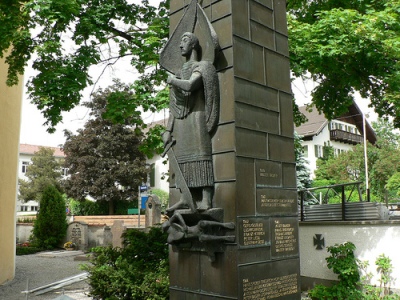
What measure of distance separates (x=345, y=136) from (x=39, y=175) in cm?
3656

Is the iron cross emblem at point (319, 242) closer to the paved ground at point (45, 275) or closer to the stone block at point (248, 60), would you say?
the paved ground at point (45, 275)

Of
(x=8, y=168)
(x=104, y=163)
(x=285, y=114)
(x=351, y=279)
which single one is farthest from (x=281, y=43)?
(x=104, y=163)

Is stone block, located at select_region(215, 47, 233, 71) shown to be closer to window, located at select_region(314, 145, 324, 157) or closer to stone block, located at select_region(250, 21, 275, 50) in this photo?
stone block, located at select_region(250, 21, 275, 50)

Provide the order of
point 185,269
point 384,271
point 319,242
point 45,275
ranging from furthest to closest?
point 45,275 → point 319,242 → point 384,271 → point 185,269

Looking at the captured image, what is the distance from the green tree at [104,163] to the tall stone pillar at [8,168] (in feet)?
74.4

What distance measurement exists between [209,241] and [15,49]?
861 centimetres

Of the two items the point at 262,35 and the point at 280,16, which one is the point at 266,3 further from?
the point at 262,35

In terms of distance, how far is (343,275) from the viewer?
942 cm

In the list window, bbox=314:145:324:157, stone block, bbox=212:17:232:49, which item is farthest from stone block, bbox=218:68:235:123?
window, bbox=314:145:324:157

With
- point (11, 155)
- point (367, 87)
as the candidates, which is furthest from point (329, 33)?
point (11, 155)

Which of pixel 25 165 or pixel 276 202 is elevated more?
pixel 25 165

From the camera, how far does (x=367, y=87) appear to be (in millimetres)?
11297

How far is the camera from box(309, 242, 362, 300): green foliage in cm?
907

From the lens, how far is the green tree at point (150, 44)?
937 centimetres
